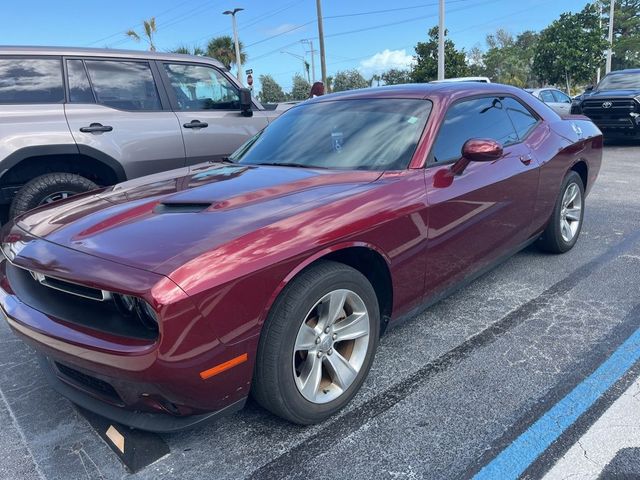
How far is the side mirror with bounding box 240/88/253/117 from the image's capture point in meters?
5.73

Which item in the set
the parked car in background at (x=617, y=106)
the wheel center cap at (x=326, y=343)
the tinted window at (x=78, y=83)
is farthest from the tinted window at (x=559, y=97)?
the wheel center cap at (x=326, y=343)

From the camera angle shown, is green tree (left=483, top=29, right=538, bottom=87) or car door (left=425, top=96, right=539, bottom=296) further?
green tree (left=483, top=29, right=538, bottom=87)

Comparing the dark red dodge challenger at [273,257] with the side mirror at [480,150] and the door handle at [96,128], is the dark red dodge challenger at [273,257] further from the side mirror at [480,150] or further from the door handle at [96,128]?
the door handle at [96,128]

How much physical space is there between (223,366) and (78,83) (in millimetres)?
4048

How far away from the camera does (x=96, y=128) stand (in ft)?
15.7

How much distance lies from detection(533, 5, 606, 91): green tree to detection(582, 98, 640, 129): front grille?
21325mm

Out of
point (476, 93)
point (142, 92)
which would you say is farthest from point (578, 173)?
point (142, 92)

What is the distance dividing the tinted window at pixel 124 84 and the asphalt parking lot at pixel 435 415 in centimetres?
257

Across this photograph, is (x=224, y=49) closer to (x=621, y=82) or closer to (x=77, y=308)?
(x=621, y=82)

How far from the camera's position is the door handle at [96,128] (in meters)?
4.72

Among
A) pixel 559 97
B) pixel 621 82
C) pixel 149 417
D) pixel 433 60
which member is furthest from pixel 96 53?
pixel 433 60

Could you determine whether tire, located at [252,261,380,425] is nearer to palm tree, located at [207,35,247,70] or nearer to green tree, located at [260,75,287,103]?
palm tree, located at [207,35,247,70]

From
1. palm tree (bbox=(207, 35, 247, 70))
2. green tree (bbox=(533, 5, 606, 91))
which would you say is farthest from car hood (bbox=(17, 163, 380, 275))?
palm tree (bbox=(207, 35, 247, 70))

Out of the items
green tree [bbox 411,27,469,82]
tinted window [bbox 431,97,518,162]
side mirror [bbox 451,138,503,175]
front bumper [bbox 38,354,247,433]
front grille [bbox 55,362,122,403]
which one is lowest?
front bumper [bbox 38,354,247,433]
